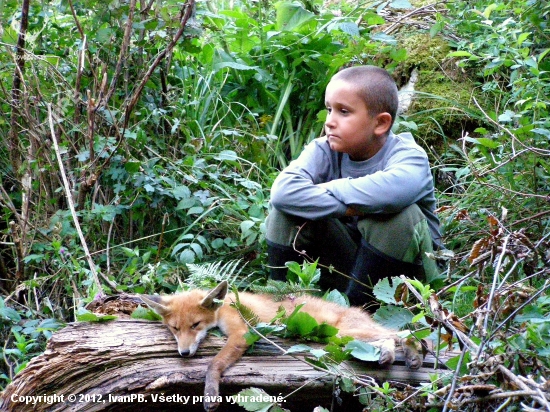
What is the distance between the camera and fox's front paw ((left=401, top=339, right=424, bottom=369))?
3449 millimetres

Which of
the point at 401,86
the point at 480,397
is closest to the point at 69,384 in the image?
the point at 480,397

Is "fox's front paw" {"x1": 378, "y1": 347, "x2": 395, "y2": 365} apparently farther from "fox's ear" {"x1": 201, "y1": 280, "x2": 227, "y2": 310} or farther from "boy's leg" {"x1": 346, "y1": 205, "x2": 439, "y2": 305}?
"boy's leg" {"x1": 346, "y1": 205, "x2": 439, "y2": 305}

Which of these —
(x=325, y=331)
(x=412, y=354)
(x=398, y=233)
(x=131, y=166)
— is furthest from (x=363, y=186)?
(x=131, y=166)

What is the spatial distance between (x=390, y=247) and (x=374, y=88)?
1163mm

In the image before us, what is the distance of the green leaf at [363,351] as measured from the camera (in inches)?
133

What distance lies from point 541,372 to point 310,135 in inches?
173

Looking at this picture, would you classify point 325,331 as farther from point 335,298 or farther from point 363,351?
point 335,298

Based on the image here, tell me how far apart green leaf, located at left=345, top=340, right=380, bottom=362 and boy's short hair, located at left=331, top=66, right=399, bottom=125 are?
203cm

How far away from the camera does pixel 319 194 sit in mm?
4609

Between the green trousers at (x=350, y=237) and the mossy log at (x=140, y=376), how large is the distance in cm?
115

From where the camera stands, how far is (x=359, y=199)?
14.8 ft

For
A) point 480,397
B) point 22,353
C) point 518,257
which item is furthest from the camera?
point 22,353

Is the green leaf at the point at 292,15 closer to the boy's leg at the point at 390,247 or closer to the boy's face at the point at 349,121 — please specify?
the boy's face at the point at 349,121

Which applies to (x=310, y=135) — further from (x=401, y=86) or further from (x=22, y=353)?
(x=22, y=353)
